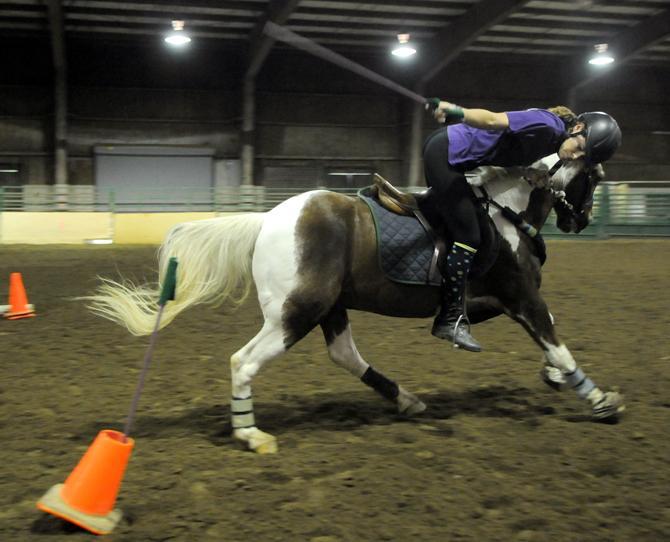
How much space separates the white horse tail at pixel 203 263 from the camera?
13.1 ft

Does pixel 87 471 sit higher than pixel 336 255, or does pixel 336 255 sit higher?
pixel 336 255

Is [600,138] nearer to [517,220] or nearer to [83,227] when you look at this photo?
[517,220]

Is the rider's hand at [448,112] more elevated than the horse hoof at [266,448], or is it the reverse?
the rider's hand at [448,112]

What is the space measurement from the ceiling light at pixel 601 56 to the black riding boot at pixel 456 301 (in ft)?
69.2

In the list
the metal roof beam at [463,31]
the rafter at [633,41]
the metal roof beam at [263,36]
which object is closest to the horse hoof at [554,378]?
the metal roof beam at [263,36]

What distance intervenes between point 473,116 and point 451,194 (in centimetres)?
48

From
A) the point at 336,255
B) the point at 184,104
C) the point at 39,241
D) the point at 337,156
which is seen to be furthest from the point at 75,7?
the point at 336,255

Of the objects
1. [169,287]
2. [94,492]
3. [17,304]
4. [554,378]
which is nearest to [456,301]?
[554,378]

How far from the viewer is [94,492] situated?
2.78m

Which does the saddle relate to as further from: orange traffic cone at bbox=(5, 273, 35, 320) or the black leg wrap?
orange traffic cone at bbox=(5, 273, 35, 320)

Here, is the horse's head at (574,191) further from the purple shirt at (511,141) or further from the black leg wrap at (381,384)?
the black leg wrap at (381,384)

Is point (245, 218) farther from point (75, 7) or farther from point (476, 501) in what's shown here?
point (75, 7)

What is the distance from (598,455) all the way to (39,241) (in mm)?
15955

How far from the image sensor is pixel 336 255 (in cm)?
389
